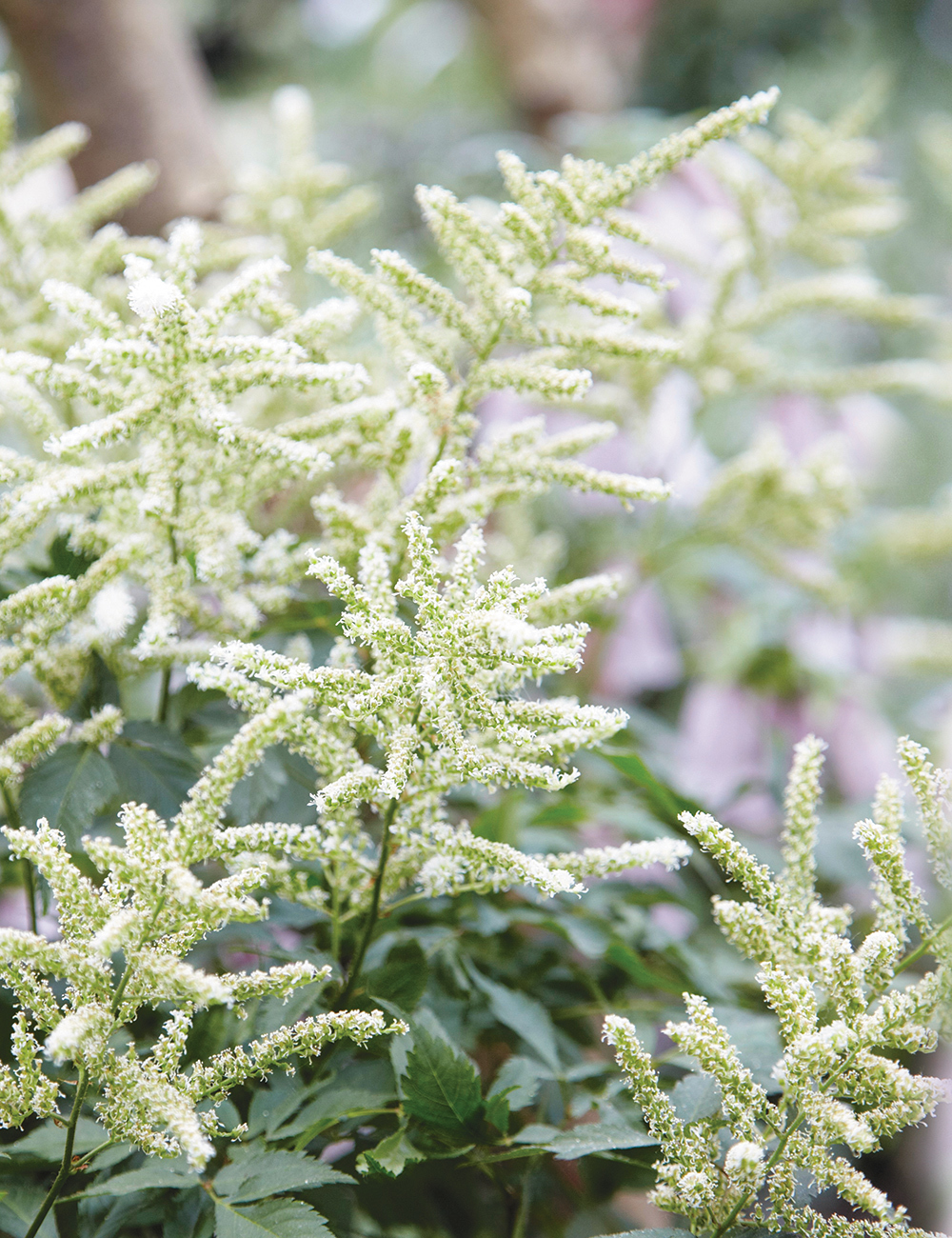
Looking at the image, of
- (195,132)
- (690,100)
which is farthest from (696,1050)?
(690,100)

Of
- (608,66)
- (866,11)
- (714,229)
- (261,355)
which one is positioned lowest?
(261,355)

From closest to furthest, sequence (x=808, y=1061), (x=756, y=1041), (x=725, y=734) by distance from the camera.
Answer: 1. (x=808, y=1061)
2. (x=756, y=1041)
3. (x=725, y=734)

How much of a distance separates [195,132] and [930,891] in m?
1.01

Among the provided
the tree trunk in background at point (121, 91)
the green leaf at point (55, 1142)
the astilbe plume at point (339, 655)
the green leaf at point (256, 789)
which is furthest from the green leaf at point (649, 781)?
the tree trunk in background at point (121, 91)

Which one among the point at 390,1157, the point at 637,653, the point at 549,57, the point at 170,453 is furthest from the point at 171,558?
the point at 549,57

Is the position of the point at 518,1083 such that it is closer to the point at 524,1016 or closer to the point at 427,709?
the point at 524,1016

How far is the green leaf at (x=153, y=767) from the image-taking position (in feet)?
1.37

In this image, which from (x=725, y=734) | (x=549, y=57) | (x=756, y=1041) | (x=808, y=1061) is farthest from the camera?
(x=549, y=57)

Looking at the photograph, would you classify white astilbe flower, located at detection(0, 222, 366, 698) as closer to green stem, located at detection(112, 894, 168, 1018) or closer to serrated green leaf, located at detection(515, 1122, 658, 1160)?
green stem, located at detection(112, 894, 168, 1018)

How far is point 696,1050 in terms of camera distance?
1.09 feet

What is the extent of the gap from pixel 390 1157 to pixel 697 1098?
4.7 inches

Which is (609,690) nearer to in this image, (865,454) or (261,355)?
(865,454)

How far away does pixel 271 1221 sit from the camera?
35 centimetres

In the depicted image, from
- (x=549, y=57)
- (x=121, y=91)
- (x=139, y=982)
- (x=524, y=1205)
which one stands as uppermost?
(x=549, y=57)
